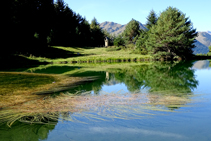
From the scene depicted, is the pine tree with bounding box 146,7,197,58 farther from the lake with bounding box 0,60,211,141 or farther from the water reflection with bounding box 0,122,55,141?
the water reflection with bounding box 0,122,55,141

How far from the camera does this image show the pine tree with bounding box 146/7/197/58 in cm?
3992

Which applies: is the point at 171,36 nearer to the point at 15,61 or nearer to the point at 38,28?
the point at 15,61

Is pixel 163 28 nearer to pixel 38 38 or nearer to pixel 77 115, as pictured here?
pixel 38 38

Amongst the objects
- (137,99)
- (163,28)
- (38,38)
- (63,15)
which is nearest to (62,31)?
(63,15)

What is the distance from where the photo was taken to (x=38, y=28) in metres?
53.1

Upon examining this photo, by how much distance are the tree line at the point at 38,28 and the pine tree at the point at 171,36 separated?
3101cm

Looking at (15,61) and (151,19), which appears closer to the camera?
(15,61)

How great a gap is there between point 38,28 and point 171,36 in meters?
37.2

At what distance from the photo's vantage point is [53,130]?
5.18m

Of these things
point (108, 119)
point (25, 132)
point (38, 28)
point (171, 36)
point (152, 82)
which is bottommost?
point (25, 132)

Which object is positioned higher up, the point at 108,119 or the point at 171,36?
the point at 171,36

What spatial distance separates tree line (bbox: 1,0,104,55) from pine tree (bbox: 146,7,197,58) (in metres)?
31.0

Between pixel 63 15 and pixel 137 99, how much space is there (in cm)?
7284

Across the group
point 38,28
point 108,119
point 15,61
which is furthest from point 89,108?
point 38,28
